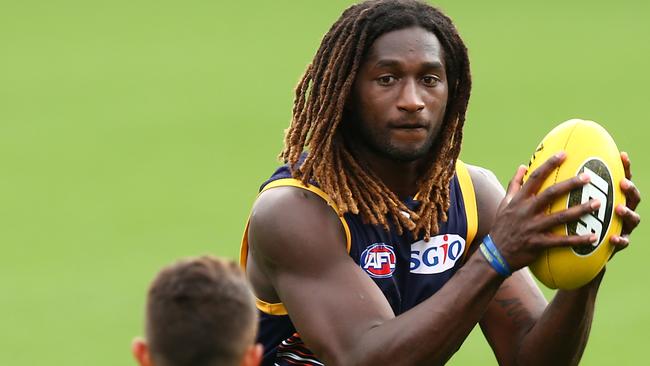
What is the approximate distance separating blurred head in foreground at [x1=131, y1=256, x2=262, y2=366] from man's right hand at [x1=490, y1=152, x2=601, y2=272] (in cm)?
138

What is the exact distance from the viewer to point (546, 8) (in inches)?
867

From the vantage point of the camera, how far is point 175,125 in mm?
16469

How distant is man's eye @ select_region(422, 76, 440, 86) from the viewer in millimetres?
5977

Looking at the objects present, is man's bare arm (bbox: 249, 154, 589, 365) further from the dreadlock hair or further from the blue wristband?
the dreadlock hair

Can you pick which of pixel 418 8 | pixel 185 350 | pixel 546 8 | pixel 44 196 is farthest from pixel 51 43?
pixel 185 350

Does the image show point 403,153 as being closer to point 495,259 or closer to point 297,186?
point 297,186

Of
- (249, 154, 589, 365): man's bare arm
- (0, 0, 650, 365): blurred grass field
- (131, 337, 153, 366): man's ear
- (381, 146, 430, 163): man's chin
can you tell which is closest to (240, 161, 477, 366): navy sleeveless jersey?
(249, 154, 589, 365): man's bare arm

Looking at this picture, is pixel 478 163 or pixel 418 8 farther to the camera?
pixel 478 163

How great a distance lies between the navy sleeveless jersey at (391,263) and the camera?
5973 millimetres

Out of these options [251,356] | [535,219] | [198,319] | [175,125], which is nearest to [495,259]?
[535,219]

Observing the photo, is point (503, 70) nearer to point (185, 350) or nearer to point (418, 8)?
point (418, 8)

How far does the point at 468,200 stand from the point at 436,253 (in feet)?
1.06

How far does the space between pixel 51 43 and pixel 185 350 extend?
16.4 meters

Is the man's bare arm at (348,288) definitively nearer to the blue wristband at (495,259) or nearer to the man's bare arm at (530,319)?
the blue wristband at (495,259)
